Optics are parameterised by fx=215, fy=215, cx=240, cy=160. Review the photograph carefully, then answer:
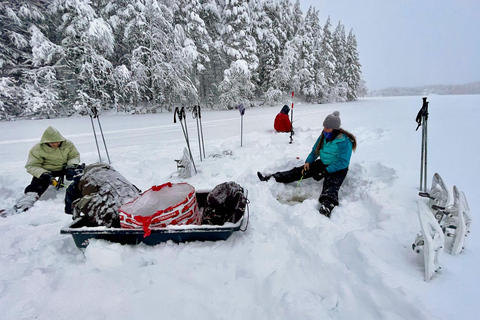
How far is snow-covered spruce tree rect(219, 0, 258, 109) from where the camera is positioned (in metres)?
16.1

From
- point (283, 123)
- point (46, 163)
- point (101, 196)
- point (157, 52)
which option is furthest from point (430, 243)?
point (157, 52)

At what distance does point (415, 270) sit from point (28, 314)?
9.31 ft

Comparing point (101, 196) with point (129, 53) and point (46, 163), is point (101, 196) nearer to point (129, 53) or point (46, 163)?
point (46, 163)

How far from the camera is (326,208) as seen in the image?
2.63 metres

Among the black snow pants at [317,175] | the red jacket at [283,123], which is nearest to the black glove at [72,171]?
the black snow pants at [317,175]

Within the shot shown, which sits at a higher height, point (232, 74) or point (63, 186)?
point (232, 74)

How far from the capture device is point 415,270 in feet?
5.31

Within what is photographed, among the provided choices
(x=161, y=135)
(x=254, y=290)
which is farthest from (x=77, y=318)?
(x=161, y=135)

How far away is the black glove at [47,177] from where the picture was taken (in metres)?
3.36

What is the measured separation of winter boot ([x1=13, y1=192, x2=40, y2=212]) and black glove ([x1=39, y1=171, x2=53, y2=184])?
0.22 m

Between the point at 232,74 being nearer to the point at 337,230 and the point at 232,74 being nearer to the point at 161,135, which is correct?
the point at 161,135

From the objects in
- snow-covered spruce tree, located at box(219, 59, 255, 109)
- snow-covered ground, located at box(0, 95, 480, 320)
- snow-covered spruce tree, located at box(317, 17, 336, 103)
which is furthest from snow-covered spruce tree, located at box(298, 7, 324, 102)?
snow-covered ground, located at box(0, 95, 480, 320)

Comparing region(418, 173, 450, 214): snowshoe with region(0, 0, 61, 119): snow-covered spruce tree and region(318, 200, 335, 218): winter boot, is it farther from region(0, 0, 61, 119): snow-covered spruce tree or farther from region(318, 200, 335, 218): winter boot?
Answer: region(0, 0, 61, 119): snow-covered spruce tree

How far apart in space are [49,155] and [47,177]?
40 cm
